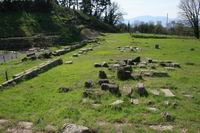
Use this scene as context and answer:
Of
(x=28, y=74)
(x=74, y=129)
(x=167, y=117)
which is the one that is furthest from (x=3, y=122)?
(x=28, y=74)

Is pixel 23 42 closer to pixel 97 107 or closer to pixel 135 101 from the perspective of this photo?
pixel 135 101

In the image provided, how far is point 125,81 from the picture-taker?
52.2 feet

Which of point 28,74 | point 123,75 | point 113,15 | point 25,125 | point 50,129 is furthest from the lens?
point 113,15

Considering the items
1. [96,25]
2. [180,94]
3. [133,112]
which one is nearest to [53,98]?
[133,112]

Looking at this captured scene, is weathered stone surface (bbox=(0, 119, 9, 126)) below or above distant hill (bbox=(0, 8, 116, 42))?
below

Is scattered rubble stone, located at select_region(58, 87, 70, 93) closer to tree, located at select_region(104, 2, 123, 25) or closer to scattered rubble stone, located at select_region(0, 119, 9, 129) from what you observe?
scattered rubble stone, located at select_region(0, 119, 9, 129)

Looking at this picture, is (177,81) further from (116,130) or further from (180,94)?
(116,130)

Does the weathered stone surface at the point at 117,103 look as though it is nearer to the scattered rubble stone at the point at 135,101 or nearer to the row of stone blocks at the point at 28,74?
the scattered rubble stone at the point at 135,101

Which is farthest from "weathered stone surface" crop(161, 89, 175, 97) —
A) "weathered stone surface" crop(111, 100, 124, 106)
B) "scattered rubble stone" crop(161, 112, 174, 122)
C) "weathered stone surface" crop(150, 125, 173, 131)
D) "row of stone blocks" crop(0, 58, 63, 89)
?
"row of stone blocks" crop(0, 58, 63, 89)

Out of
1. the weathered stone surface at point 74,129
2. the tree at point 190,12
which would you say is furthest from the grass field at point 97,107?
the tree at point 190,12

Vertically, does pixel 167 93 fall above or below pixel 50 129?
above

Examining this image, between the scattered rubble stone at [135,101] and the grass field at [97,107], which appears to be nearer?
the grass field at [97,107]

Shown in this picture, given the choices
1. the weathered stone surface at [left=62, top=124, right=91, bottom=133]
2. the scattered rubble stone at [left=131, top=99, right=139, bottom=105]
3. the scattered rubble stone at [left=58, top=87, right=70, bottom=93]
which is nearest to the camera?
the weathered stone surface at [left=62, top=124, right=91, bottom=133]

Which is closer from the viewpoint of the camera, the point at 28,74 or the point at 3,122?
the point at 3,122
